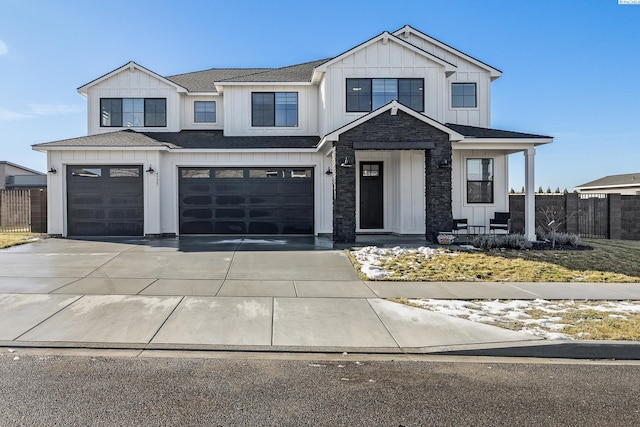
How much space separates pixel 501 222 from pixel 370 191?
515cm

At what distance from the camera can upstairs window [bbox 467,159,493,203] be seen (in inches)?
689

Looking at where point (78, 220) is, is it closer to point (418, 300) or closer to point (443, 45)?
point (418, 300)

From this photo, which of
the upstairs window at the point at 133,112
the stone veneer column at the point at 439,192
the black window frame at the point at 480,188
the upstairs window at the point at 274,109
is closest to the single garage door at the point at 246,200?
the upstairs window at the point at 274,109

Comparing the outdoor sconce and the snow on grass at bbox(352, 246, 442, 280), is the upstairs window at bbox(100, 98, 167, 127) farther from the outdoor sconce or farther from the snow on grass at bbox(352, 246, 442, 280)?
the snow on grass at bbox(352, 246, 442, 280)

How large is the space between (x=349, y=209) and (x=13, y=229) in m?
16.0

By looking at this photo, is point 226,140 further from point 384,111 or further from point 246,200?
point 384,111

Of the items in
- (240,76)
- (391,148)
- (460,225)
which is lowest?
(460,225)

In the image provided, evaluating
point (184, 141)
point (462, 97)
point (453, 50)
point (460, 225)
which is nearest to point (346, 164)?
point (460, 225)

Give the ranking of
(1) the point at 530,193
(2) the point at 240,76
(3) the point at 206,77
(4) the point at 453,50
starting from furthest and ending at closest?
(3) the point at 206,77 < (2) the point at 240,76 < (4) the point at 453,50 < (1) the point at 530,193

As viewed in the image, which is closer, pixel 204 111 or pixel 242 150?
pixel 242 150

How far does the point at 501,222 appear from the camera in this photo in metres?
16.7

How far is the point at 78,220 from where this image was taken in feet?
55.3

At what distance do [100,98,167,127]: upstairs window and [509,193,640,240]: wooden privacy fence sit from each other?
15932mm

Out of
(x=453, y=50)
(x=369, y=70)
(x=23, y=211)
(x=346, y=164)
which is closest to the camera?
(x=346, y=164)
